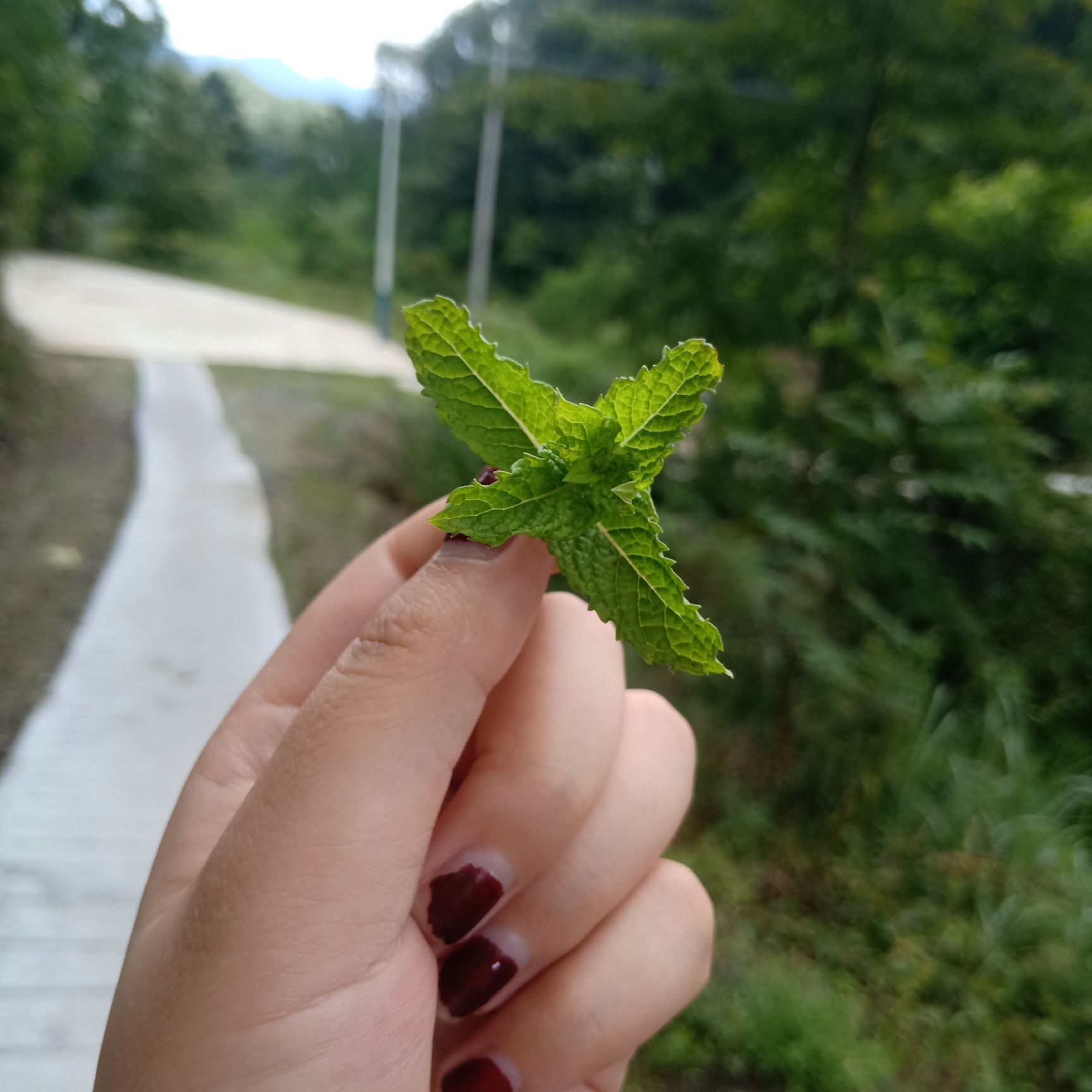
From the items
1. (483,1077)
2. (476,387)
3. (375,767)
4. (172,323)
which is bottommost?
(483,1077)

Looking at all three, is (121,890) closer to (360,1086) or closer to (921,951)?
(360,1086)

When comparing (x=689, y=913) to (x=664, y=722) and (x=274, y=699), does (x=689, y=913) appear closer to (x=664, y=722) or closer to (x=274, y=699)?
(x=664, y=722)

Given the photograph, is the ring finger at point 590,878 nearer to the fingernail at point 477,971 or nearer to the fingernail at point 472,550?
the fingernail at point 477,971

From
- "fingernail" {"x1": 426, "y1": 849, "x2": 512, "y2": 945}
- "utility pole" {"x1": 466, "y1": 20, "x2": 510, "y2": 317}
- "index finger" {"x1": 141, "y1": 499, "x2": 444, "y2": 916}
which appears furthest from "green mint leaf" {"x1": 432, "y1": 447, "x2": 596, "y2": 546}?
"utility pole" {"x1": 466, "y1": 20, "x2": 510, "y2": 317}

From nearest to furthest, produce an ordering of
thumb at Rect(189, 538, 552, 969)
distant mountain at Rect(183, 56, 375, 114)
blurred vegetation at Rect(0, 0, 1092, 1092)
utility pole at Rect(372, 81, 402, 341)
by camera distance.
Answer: thumb at Rect(189, 538, 552, 969) < distant mountain at Rect(183, 56, 375, 114) < blurred vegetation at Rect(0, 0, 1092, 1092) < utility pole at Rect(372, 81, 402, 341)

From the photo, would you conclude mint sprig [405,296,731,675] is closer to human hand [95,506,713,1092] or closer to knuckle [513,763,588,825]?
human hand [95,506,713,1092]

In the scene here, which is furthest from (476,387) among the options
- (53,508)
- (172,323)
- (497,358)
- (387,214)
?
(387,214)

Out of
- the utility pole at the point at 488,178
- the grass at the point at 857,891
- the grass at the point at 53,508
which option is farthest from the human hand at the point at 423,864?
the utility pole at the point at 488,178

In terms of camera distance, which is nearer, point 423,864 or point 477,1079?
point 423,864
